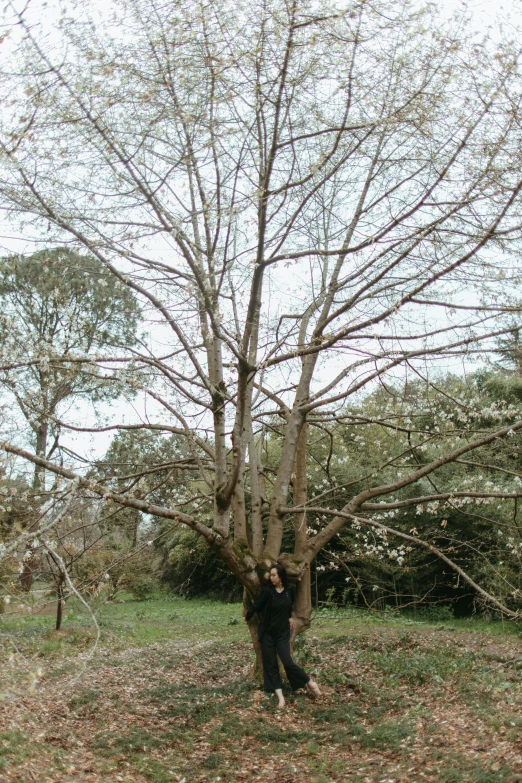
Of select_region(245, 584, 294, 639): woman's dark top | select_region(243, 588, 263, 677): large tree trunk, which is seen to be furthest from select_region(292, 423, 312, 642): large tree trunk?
select_region(245, 584, 294, 639): woman's dark top

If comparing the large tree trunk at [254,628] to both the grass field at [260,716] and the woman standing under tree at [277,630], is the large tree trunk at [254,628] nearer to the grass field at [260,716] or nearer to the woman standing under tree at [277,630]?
the grass field at [260,716]

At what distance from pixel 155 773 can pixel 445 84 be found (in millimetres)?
6138

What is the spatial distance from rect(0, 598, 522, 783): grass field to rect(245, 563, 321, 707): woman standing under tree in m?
0.21

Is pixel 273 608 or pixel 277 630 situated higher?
pixel 273 608

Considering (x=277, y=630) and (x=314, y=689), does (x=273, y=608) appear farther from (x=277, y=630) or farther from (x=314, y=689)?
(x=314, y=689)

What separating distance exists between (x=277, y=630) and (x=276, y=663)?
33 cm

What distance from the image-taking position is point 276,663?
6605 millimetres

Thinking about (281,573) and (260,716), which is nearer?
(260,716)

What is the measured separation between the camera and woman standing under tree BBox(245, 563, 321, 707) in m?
6.57

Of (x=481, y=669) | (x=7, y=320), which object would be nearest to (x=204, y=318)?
(x=7, y=320)

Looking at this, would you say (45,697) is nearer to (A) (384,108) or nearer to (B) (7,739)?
(B) (7,739)

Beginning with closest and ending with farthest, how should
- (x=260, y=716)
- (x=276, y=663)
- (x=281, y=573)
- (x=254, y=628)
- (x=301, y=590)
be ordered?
(x=260, y=716) → (x=276, y=663) → (x=281, y=573) → (x=254, y=628) → (x=301, y=590)

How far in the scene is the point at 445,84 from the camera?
570cm

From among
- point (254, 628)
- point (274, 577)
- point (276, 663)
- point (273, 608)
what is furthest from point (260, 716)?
point (274, 577)
